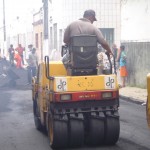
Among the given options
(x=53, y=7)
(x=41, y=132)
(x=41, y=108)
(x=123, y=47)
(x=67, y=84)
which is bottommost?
(x=41, y=132)

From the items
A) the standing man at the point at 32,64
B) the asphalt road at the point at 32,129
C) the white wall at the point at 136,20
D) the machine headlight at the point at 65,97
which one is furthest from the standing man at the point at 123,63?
the machine headlight at the point at 65,97

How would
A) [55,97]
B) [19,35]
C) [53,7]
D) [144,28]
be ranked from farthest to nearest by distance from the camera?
[19,35], [53,7], [144,28], [55,97]

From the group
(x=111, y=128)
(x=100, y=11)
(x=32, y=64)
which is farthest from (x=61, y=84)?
(x=100, y=11)

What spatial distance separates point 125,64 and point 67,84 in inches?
435

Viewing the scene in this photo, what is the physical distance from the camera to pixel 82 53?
8094 mm

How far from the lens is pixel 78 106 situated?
7996 mm

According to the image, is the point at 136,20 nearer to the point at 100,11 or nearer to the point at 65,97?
the point at 100,11

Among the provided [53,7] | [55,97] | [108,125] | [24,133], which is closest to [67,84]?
[55,97]

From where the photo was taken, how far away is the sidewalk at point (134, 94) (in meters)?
14.6

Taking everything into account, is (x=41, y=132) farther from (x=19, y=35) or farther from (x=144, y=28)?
(x=19, y=35)

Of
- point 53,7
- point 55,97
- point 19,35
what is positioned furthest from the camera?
point 19,35

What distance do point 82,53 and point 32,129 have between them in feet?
9.25

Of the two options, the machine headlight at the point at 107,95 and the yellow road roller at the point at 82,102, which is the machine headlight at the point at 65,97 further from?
the machine headlight at the point at 107,95

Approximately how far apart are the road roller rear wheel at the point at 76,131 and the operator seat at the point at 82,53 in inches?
35.6
